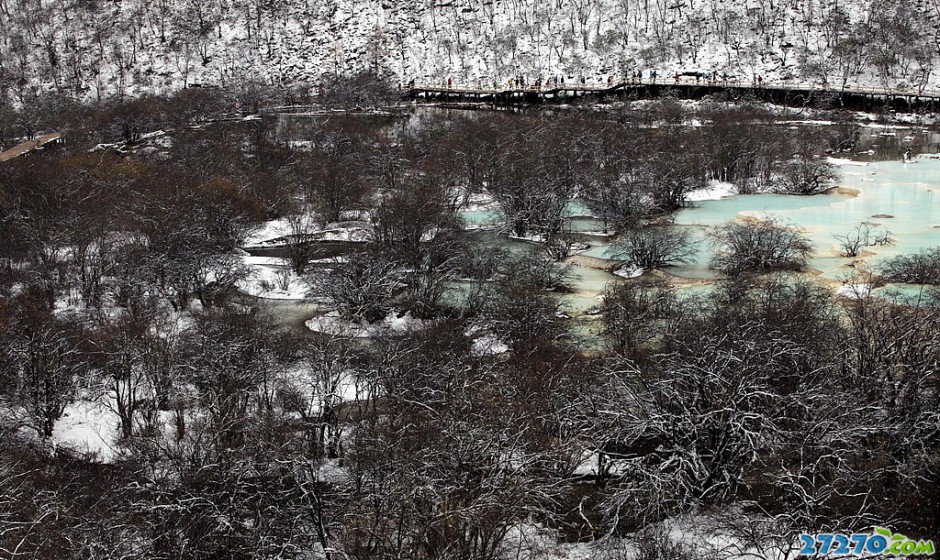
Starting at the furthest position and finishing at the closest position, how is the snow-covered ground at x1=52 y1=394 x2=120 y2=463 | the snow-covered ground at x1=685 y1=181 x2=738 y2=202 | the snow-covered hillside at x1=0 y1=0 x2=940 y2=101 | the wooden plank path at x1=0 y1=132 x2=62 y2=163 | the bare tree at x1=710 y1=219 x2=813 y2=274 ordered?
the snow-covered hillside at x1=0 y1=0 x2=940 y2=101 → the wooden plank path at x1=0 y1=132 x2=62 y2=163 → the snow-covered ground at x1=685 y1=181 x2=738 y2=202 → the bare tree at x1=710 y1=219 x2=813 y2=274 → the snow-covered ground at x1=52 y1=394 x2=120 y2=463

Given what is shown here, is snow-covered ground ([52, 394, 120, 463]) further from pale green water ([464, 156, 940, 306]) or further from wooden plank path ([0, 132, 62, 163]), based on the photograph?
wooden plank path ([0, 132, 62, 163])

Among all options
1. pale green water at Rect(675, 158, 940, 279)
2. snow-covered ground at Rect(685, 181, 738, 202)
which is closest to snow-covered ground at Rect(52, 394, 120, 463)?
pale green water at Rect(675, 158, 940, 279)

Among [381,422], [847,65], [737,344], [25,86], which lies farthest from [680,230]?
[25,86]

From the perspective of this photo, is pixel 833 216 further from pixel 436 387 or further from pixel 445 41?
pixel 445 41

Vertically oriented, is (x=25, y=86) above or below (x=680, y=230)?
above

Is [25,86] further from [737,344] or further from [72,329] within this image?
[737,344]

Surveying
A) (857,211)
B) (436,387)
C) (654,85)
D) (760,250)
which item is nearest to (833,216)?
(857,211)

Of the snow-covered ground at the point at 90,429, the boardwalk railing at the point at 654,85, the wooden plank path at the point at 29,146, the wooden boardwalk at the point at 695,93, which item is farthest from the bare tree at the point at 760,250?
the boardwalk railing at the point at 654,85
